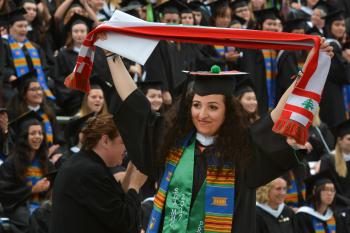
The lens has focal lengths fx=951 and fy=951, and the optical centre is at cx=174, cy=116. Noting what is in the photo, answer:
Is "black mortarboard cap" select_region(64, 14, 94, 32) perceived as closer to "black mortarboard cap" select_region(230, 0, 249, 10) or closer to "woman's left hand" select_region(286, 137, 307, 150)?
"black mortarboard cap" select_region(230, 0, 249, 10)

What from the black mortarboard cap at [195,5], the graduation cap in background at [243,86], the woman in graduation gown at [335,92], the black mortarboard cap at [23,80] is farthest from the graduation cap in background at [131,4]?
the woman in graduation gown at [335,92]

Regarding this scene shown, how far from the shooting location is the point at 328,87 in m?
15.2

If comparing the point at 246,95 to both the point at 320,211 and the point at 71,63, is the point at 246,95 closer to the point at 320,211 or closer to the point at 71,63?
the point at 320,211

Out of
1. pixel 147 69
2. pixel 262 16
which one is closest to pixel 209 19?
pixel 262 16

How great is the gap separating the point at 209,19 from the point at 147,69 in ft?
5.66

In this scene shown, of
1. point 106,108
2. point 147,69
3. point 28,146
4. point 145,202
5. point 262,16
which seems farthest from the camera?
point 262,16

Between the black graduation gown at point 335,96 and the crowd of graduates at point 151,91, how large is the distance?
17 mm

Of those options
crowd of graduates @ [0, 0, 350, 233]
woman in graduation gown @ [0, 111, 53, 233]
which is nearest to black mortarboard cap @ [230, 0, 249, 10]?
crowd of graduates @ [0, 0, 350, 233]

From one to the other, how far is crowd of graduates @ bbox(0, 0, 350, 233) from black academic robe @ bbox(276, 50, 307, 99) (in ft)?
0.05

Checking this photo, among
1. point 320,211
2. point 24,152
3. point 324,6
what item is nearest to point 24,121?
point 24,152

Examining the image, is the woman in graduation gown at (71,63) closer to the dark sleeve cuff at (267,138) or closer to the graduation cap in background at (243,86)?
the graduation cap in background at (243,86)

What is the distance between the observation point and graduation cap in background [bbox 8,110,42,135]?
33.0ft

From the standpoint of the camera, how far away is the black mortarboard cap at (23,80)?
11.0 meters

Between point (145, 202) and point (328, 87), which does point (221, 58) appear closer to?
point (328, 87)
